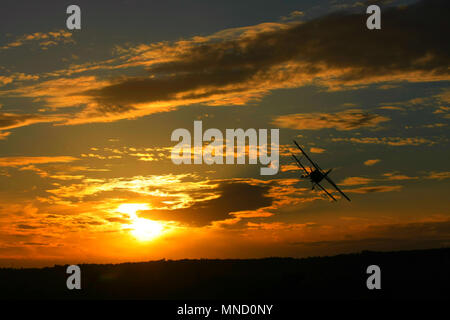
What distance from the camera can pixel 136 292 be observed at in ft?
164

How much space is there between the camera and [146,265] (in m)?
64.0

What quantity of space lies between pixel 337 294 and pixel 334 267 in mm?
8279

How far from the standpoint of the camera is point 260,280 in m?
52.1

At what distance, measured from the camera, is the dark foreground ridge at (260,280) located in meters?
47.9

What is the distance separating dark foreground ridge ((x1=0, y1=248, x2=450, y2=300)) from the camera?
47875mm
